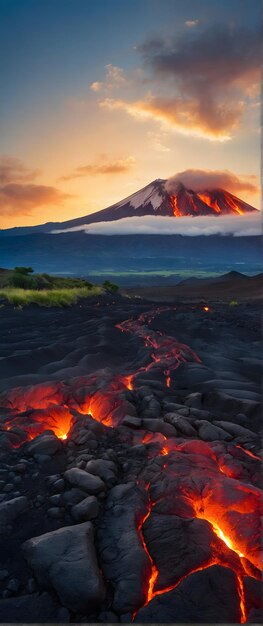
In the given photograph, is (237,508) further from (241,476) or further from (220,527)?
(241,476)

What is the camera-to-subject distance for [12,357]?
7.38 meters

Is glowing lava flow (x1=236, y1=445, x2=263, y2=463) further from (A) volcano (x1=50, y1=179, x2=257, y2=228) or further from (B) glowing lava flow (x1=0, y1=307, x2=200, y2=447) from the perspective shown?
(A) volcano (x1=50, y1=179, x2=257, y2=228)

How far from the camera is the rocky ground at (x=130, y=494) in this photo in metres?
2.34

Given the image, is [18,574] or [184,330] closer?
[18,574]

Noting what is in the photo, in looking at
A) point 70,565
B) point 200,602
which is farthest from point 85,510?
point 200,602

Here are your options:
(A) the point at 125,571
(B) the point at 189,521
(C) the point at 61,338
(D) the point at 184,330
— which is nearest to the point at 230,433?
(B) the point at 189,521

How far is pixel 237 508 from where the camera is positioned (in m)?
3.04

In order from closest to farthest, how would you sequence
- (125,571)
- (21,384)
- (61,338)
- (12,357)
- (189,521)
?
1. (125,571)
2. (189,521)
3. (21,384)
4. (12,357)
5. (61,338)

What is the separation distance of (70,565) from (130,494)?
0.90 m

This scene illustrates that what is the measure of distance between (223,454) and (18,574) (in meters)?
→ 2.25

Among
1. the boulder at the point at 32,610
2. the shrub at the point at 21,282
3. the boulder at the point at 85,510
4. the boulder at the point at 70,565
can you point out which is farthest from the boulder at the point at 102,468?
the shrub at the point at 21,282

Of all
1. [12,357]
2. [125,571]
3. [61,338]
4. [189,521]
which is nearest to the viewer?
[125,571]

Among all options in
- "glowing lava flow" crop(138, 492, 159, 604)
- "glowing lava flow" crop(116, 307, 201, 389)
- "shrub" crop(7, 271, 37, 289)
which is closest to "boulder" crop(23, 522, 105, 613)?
"glowing lava flow" crop(138, 492, 159, 604)

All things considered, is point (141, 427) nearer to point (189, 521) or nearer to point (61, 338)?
point (189, 521)
